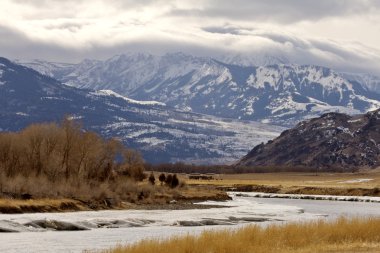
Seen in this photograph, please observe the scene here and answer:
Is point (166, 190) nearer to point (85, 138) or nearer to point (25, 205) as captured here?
point (85, 138)

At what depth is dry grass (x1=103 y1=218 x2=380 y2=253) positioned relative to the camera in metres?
38.9

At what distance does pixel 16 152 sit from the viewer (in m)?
121

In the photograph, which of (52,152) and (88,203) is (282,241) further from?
(52,152)

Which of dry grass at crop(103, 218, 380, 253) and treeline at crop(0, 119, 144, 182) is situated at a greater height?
treeline at crop(0, 119, 144, 182)

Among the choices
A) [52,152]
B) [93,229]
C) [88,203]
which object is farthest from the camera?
[52,152]

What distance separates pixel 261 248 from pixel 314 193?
154 m

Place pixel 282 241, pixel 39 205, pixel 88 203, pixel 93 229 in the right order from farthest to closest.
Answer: pixel 88 203 → pixel 39 205 → pixel 93 229 → pixel 282 241

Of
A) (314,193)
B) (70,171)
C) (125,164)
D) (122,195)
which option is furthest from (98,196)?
(314,193)

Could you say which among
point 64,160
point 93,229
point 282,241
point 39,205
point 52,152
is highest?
point 52,152

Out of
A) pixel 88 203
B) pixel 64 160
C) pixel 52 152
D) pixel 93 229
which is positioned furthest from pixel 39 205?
pixel 52 152

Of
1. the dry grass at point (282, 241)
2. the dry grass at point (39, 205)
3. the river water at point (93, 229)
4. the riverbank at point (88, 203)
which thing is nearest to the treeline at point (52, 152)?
the riverbank at point (88, 203)

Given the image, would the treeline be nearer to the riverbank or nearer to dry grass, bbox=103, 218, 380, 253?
the riverbank

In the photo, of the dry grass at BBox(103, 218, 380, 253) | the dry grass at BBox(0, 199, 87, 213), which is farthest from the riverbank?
the dry grass at BBox(103, 218, 380, 253)

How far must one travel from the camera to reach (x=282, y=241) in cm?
4475
